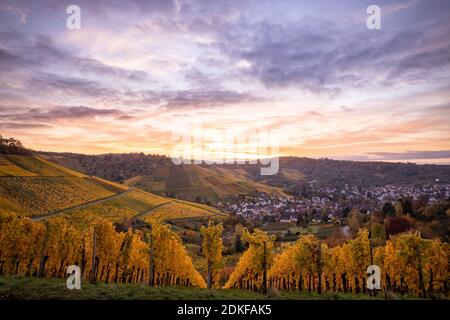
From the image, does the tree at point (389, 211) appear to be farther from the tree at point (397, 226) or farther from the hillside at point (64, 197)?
the hillside at point (64, 197)

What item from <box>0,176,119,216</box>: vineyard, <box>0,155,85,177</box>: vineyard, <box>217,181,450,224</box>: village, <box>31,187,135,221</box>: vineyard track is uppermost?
<box>0,155,85,177</box>: vineyard

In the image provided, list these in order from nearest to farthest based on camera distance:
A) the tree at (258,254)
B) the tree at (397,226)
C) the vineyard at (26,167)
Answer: the tree at (258,254), the tree at (397,226), the vineyard at (26,167)

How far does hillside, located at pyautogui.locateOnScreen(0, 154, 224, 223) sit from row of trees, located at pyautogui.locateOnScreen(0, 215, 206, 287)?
71.6ft

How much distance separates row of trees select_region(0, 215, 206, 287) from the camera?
113 ft

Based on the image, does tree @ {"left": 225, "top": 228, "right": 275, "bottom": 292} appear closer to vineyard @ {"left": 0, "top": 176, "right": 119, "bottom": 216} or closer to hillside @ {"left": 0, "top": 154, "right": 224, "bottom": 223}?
hillside @ {"left": 0, "top": 154, "right": 224, "bottom": 223}

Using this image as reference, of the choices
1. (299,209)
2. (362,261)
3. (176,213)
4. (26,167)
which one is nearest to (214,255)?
(362,261)

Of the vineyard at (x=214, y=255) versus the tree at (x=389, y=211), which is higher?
the vineyard at (x=214, y=255)

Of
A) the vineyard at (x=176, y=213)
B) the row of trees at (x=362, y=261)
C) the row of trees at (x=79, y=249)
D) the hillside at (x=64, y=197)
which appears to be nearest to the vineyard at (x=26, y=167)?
the hillside at (x=64, y=197)

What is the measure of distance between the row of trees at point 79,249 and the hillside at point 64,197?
2182 centimetres

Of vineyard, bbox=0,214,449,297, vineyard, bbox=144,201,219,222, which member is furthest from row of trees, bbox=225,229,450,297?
vineyard, bbox=144,201,219,222

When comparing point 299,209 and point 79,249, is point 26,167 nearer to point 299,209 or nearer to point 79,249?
point 79,249

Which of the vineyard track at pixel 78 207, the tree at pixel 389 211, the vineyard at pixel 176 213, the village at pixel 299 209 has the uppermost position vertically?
the vineyard track at pixel 78 207

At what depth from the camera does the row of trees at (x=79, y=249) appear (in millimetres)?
34566
